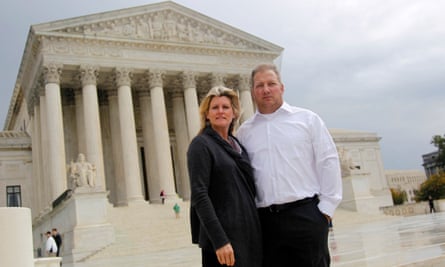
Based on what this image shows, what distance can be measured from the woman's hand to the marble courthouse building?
2534cm

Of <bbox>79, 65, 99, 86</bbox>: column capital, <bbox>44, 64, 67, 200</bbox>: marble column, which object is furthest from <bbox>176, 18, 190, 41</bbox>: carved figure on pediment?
<bbox>44, 64, 67, 200</bbox>: marble column

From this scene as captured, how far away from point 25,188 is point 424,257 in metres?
40.0

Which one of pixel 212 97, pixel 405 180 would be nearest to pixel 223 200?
pixel 212 97

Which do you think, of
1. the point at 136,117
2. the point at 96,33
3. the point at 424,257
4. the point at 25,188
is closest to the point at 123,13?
the point at 96,33

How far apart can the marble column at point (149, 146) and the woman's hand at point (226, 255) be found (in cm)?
3310

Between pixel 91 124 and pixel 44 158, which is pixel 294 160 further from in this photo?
pixel 44 158

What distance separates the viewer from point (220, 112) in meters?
3.89

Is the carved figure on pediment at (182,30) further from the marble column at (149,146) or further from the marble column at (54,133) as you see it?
the marble column at (54,133)

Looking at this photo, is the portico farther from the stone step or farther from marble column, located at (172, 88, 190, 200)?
the stone step

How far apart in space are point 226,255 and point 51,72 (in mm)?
31454

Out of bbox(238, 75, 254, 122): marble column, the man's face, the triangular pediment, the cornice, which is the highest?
the triangular pediment

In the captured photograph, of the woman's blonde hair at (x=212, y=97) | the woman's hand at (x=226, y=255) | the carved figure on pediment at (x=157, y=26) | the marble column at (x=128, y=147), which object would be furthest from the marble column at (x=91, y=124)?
the woman's hand at (x=226, y=255)

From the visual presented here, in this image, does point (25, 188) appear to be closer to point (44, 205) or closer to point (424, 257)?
point (44, 205)

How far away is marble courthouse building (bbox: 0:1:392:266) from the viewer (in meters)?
32.4
